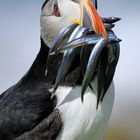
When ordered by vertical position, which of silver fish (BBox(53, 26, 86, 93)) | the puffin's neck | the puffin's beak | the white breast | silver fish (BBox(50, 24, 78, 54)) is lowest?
the white breast

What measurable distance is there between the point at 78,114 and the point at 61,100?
23 cm

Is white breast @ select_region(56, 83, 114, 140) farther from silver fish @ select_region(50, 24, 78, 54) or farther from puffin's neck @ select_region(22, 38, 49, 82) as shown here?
silver fish @ select_region(50, 24, 78, 54)

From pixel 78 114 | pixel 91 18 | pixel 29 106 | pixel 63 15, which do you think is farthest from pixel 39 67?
pixel 91 18

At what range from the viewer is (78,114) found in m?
9.77

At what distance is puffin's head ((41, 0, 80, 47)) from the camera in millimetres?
9922

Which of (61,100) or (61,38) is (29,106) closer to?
(61,100)

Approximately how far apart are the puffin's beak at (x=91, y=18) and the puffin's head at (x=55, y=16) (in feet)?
0.57

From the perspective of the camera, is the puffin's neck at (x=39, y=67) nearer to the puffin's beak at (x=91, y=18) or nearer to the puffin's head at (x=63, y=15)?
the puffin's head at (x=63, y=15)

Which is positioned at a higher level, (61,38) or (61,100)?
(61,38)

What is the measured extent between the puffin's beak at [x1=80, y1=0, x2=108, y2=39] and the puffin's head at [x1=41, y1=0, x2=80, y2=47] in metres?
0.17

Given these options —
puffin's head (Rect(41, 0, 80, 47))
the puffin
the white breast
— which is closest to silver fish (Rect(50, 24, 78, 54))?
the puffin

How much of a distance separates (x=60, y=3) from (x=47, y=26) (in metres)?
0.27

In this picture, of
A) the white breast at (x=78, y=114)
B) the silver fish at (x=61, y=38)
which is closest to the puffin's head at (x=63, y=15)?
the silver fish at (x=61, y=38)

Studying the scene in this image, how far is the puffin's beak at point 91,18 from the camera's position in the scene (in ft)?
30.5
